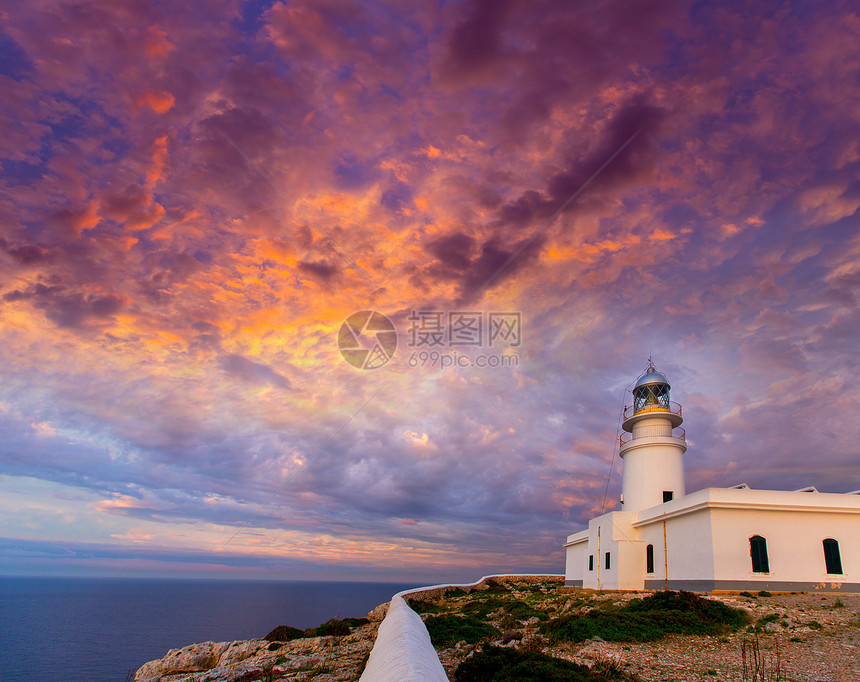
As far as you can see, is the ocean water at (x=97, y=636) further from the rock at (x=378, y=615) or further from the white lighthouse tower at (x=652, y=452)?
the white lighthouse tower at (x=652, y=452)

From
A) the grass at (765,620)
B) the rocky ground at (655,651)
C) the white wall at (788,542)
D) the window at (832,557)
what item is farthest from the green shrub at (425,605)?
the window at (832,557)

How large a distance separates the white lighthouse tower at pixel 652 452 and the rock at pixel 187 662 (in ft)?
62.7

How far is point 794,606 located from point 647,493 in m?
10.1

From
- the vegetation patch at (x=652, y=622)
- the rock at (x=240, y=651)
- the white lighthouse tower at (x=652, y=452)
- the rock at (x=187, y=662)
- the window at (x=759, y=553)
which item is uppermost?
the white lighthouse tower at (x=652, y=452)

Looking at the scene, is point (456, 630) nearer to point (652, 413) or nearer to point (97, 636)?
point (652, 413)

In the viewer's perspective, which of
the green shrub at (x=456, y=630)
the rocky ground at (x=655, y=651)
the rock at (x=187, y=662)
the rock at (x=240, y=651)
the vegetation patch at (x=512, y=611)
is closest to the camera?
the rocky ground at (x=655, y=651)

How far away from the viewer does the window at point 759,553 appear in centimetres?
1673

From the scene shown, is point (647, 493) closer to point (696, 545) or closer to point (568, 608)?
point (696, 545)

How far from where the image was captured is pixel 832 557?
1678cm

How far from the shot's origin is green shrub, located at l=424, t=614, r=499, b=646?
39.3 ft

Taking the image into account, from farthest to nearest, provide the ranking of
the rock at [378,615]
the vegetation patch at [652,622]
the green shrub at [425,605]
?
1. the green shrub at [425,605]
2. the rock at [378,615]
3. the vegetation patch at [652,622]

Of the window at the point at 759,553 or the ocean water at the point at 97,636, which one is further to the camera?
the ocean water at the point at 97,636

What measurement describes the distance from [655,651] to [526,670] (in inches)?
147

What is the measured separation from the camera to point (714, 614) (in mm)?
12422
